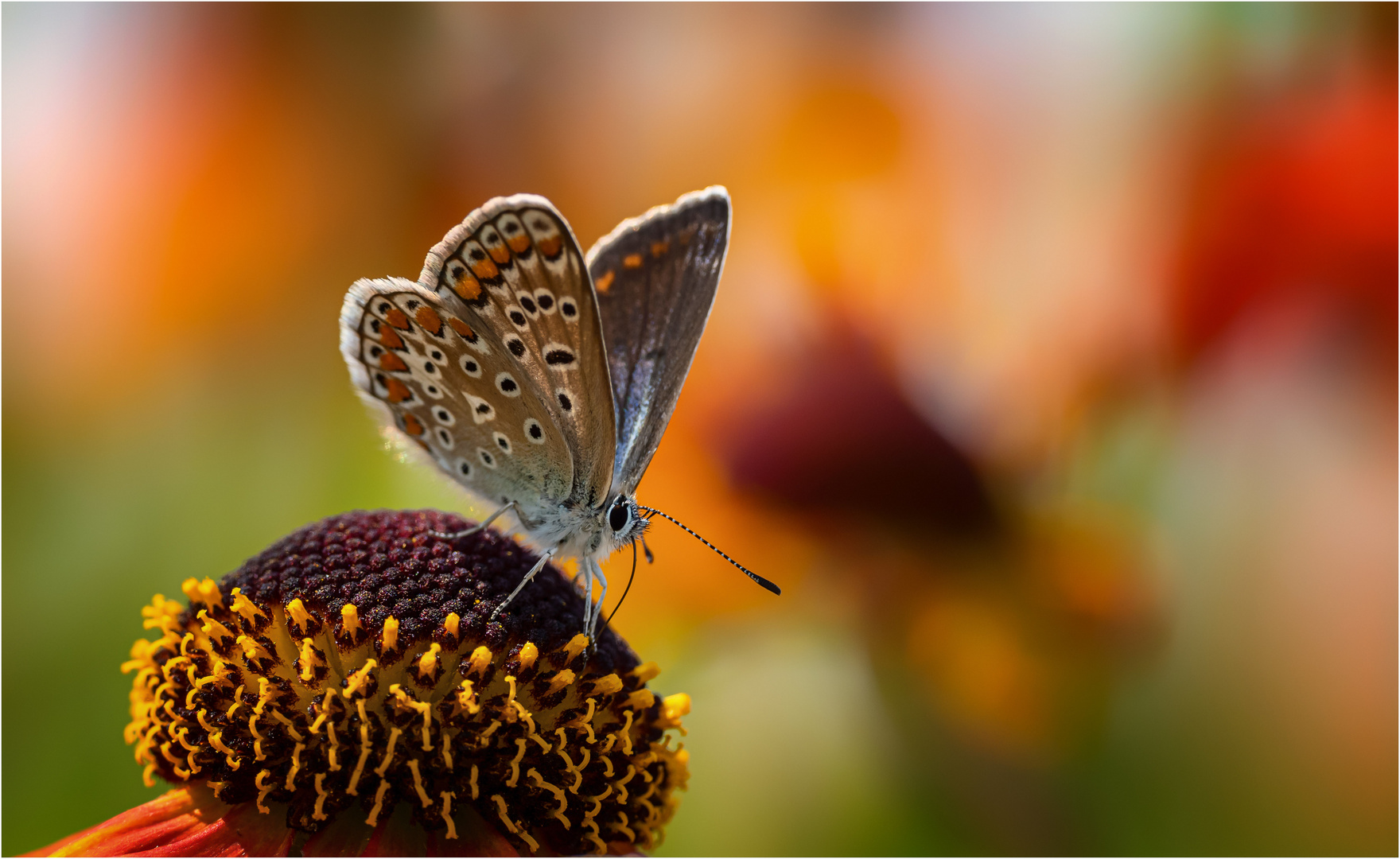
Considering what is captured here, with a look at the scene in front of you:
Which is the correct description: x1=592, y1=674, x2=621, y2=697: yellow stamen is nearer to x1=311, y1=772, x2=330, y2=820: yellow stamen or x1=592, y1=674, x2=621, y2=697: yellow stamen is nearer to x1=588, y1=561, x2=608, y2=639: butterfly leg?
x1=588, y1=561, x2=608, y2=639: butterfly leg

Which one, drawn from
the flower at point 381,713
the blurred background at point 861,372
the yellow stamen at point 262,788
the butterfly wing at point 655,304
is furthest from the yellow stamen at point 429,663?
the blurred background at point 861,372

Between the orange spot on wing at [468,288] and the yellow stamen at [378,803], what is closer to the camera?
the yellow stamen at [378,803]

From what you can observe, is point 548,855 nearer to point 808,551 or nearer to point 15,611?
point 808,551

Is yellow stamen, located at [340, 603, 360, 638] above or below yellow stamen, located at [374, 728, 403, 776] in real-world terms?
above

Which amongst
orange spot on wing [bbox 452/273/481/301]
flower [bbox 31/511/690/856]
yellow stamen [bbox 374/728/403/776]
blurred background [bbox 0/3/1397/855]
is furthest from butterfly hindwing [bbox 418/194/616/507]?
blurred background [bbox 0/3/1397/855]

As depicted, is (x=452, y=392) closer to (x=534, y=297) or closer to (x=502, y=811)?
(x=534, y=297)

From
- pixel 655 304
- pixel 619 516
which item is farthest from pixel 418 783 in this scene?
pixel 655 304

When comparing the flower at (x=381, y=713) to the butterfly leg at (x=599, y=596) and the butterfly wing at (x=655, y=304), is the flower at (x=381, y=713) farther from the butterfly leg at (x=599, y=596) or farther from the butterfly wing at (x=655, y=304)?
the butterfly wing at (x=655, y=304)
